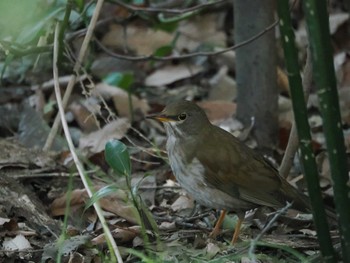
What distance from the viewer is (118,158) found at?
175 inches

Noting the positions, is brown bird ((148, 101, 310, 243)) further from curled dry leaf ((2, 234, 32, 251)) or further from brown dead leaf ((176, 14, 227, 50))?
brown dead leaf ((176, 14, 227, 50))

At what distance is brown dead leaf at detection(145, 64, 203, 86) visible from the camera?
8266 millimetres

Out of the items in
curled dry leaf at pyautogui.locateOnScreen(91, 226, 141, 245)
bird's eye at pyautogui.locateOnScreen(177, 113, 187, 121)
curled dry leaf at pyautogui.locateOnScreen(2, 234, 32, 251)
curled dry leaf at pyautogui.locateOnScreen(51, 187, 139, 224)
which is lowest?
curled dry leaf at pyautogui.locateOnScreen(51, 187, 139, 224)

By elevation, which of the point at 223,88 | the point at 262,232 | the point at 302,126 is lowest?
the point at 223,88

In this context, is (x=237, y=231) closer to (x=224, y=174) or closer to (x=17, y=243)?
(x=224, y=174)

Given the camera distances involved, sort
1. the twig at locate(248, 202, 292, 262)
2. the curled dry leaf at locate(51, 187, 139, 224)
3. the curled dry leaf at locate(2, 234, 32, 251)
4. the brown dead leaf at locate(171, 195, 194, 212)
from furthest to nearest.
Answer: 1. the brown dead leaf at locate(171, 195, 194, 212)
2. the curled dry leaf at locate(51, 187, 139, 224)
3. the curled dry leaf at locate(2, 234, 32, 251)
4. the twig at locate(248, 202, 292, 262)

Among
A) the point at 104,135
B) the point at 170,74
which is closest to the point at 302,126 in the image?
the point at 104,135

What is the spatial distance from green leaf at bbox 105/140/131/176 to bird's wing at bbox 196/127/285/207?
0.70 metres

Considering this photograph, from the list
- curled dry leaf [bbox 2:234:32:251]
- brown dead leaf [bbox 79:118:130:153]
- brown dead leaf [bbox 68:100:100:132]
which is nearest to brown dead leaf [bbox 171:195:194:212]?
brown dead leaf [bbox 79:118:130:153]

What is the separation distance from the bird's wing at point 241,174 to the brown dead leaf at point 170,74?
10.3ft

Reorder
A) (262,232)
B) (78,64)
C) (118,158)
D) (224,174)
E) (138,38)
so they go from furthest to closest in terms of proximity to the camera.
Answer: (138,38) < (78,64) < (224,174) < (118,158) < (262,232)

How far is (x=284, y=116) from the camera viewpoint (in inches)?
286

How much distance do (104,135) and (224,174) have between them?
1.79 m

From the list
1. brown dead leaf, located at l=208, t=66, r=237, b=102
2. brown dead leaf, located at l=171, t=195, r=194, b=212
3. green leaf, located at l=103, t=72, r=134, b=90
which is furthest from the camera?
brown dead leaf, located at l=208, t=66, r=237, b=102
